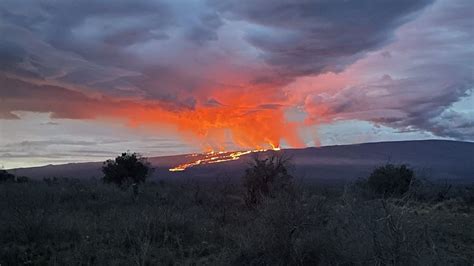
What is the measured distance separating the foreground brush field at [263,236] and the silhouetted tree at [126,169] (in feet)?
79.4

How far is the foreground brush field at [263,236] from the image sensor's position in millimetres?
9648

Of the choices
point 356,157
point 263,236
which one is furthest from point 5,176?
point 356,157

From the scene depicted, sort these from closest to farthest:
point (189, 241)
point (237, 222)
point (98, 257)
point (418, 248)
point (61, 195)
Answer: point (418, 248)
point (98, 257)
point (189, 241)
point (237, 222)
point (61, 195)

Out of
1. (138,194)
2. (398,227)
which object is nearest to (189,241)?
(398,227)

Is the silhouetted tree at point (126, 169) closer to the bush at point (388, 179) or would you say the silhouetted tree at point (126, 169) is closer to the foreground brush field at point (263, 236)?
the bush at point (388, 179)

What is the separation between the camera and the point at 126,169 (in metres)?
45.2

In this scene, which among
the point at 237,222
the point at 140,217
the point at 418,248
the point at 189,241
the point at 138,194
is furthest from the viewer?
the point at 138,194

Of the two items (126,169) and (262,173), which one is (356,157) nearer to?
(126,169)

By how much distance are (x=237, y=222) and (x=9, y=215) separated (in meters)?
7.95

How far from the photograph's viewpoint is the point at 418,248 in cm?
915

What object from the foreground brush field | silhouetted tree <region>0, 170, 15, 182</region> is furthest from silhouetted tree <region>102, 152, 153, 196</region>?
the foreground brush field

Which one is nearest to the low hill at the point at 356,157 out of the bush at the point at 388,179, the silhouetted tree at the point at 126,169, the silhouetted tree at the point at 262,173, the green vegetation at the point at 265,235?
the silhouetted tree at the point at 126,169

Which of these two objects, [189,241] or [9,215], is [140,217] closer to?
[189,241]

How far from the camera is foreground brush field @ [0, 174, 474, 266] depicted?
9648 mm
